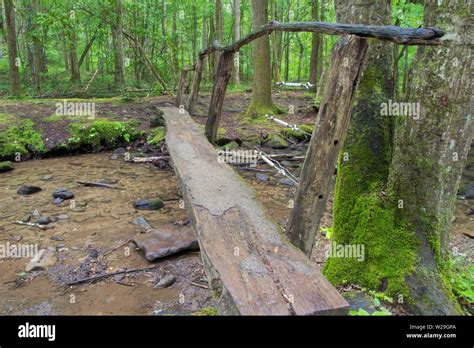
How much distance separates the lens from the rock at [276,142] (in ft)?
31.1

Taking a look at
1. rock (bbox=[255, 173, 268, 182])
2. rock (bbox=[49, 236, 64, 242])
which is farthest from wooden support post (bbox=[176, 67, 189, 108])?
rock (bbox=[49, 236, 64, 242])

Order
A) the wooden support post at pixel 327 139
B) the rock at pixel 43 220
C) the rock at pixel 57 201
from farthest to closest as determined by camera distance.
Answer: the rock at pixel 57 201
the rock at pixel 43 220
the wooden support post at pixel 327 139

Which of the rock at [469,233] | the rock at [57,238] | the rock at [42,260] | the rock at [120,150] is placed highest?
the rock at [120,150]

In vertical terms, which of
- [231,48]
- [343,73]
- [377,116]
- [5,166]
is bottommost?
[5,166]

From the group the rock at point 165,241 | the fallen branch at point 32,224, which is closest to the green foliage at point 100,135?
the fallen branch at point 32,224

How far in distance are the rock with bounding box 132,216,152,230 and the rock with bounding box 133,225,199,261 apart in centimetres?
40

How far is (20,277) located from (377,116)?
13.6 ft

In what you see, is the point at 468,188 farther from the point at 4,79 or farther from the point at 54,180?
the point at 4,79

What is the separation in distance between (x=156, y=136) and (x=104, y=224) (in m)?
4.41

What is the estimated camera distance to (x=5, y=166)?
322 inches

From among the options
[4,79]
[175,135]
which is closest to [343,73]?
[175,135]

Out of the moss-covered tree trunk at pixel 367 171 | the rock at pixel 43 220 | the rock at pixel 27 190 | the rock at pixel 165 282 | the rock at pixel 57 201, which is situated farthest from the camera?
the rock at pixel 27 190

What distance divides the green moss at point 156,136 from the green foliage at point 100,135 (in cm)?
35

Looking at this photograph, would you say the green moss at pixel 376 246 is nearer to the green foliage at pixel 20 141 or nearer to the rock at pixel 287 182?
the rock at pixel 287 182
